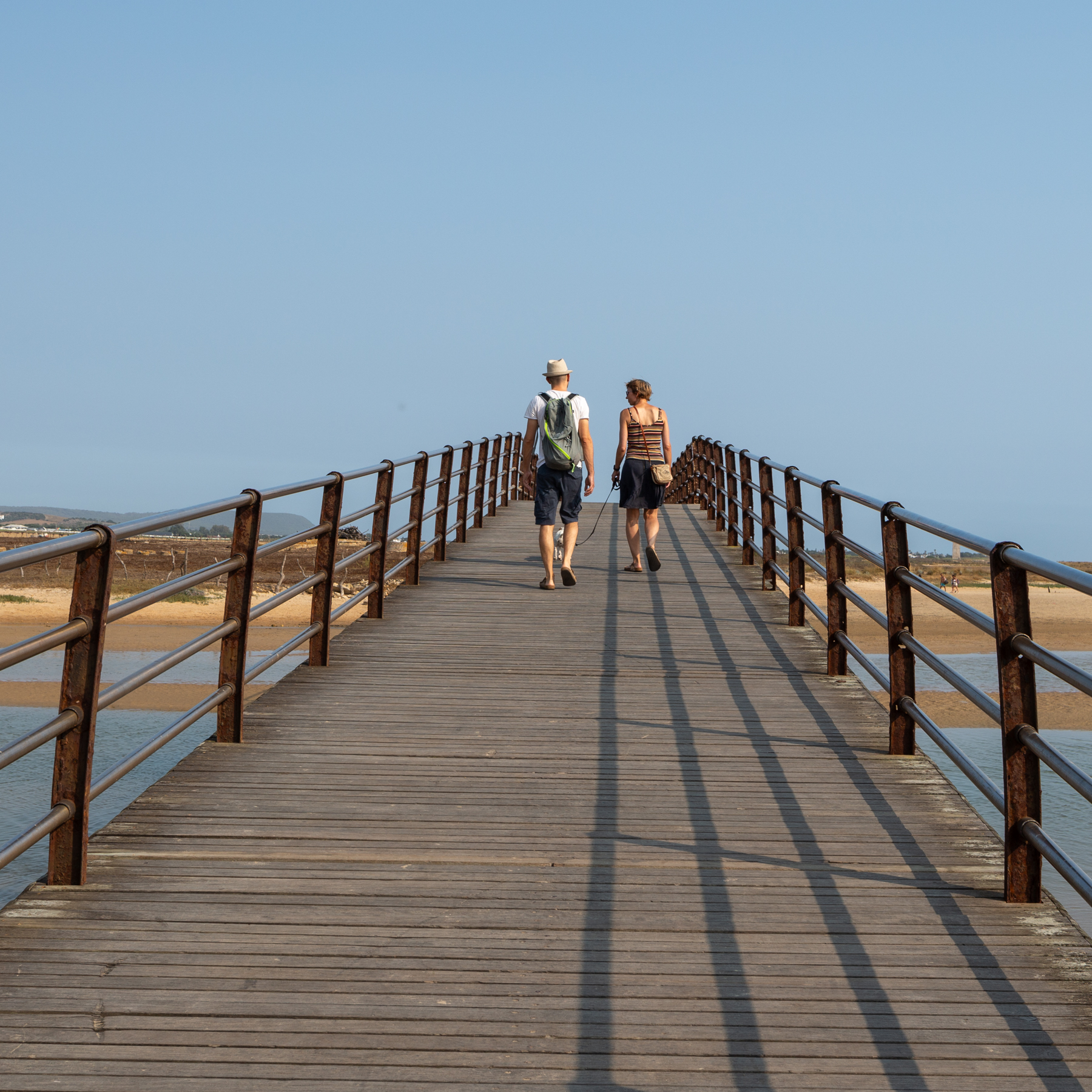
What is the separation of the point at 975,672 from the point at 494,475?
22.0 meters

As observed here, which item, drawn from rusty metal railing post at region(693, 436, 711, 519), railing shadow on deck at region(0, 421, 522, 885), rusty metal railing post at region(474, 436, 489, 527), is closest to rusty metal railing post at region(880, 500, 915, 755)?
railing shadow on deck at region(0, 421, 522, 885)

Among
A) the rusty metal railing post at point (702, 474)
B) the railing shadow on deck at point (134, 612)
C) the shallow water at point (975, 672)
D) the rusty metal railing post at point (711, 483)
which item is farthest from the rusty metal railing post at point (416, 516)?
the shallow water at point (975, 672)

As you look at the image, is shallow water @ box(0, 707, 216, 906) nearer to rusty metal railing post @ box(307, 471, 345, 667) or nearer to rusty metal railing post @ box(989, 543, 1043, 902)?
rusty metal railing post @ box(307, 471, 345, 667)

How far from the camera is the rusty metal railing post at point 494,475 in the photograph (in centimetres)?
1741

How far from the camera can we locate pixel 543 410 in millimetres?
9445

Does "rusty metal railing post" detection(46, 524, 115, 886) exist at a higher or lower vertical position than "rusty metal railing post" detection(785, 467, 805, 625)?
lower

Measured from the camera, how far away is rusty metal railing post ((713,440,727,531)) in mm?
16625

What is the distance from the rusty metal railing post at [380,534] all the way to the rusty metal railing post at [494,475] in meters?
8.19

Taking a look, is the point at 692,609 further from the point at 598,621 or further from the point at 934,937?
the point at 934,937

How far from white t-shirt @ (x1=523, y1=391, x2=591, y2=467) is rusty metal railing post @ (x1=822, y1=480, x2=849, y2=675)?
2743 mm

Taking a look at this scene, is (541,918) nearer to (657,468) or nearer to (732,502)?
(657,468)

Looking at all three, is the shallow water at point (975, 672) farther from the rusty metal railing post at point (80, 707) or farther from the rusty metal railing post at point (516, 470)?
the rusty metal railing post at point (80, 707)

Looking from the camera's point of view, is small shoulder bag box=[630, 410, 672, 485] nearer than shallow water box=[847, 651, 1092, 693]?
Yes

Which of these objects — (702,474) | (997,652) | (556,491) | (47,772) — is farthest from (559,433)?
(47,772)
